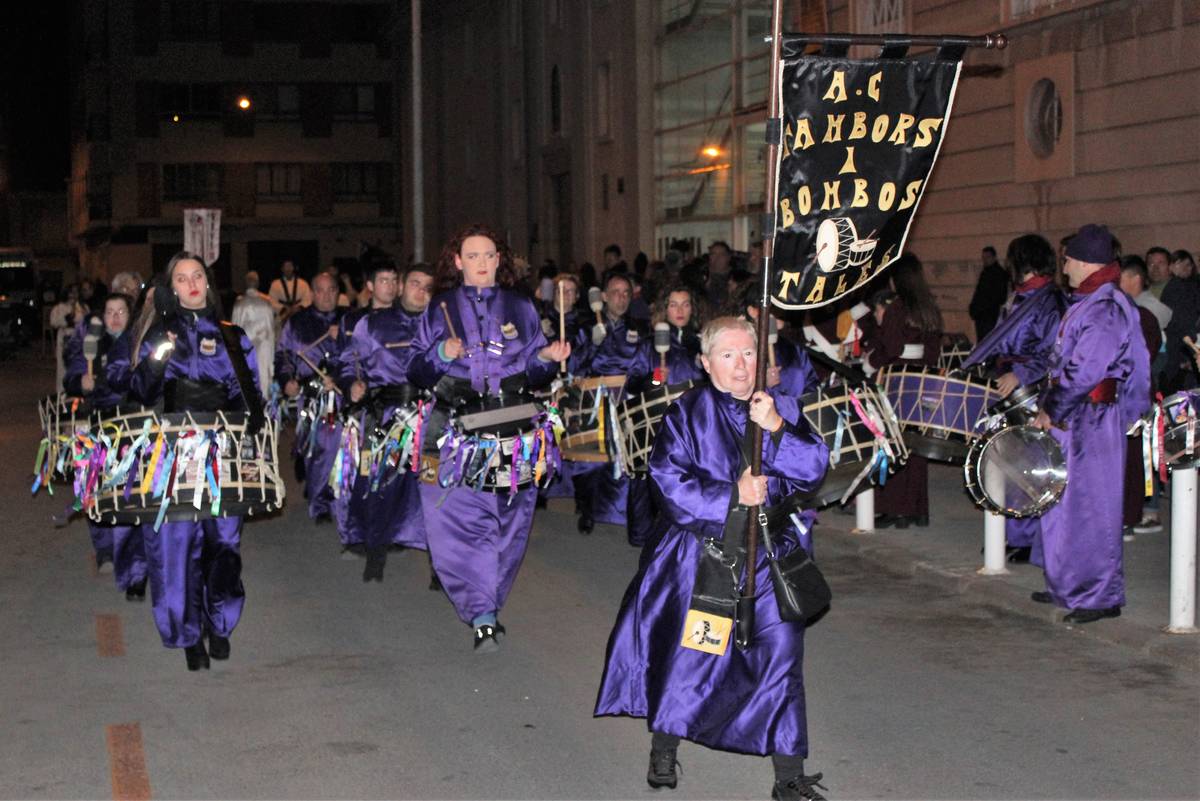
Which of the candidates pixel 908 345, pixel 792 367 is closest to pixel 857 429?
pixel 792 367

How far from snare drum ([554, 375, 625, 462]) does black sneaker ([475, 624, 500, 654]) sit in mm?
2590

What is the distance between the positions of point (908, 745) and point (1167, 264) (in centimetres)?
870

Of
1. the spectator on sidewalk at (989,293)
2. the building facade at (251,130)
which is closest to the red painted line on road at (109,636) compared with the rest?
the spectator on sidewalk at (989,293)

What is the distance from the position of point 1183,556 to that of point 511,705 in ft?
11.2

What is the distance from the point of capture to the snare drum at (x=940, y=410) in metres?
9.14

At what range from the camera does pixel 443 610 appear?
918 cm

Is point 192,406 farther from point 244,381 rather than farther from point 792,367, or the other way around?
point 792,367

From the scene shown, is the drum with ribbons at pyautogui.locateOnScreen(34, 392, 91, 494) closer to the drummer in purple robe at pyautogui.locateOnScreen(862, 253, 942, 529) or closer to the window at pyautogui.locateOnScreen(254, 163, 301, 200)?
the drummer in purple robe at pyautogui.locateOnScreen(862, 253, 942, 529)

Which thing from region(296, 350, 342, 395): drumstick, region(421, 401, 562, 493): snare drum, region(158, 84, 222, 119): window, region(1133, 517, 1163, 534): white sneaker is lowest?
region(1133, 517, 1163, 534): white sneaker

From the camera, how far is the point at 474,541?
8.23m

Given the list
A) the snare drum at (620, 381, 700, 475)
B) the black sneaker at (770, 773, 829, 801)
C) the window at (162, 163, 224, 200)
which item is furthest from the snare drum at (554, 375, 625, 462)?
the window at (162, 163, 224, 200)

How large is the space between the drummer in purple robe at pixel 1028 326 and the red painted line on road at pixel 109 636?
188 inches

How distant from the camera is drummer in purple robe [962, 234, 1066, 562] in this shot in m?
9.10

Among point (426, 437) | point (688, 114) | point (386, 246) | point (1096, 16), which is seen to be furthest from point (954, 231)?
point (386, 246)
